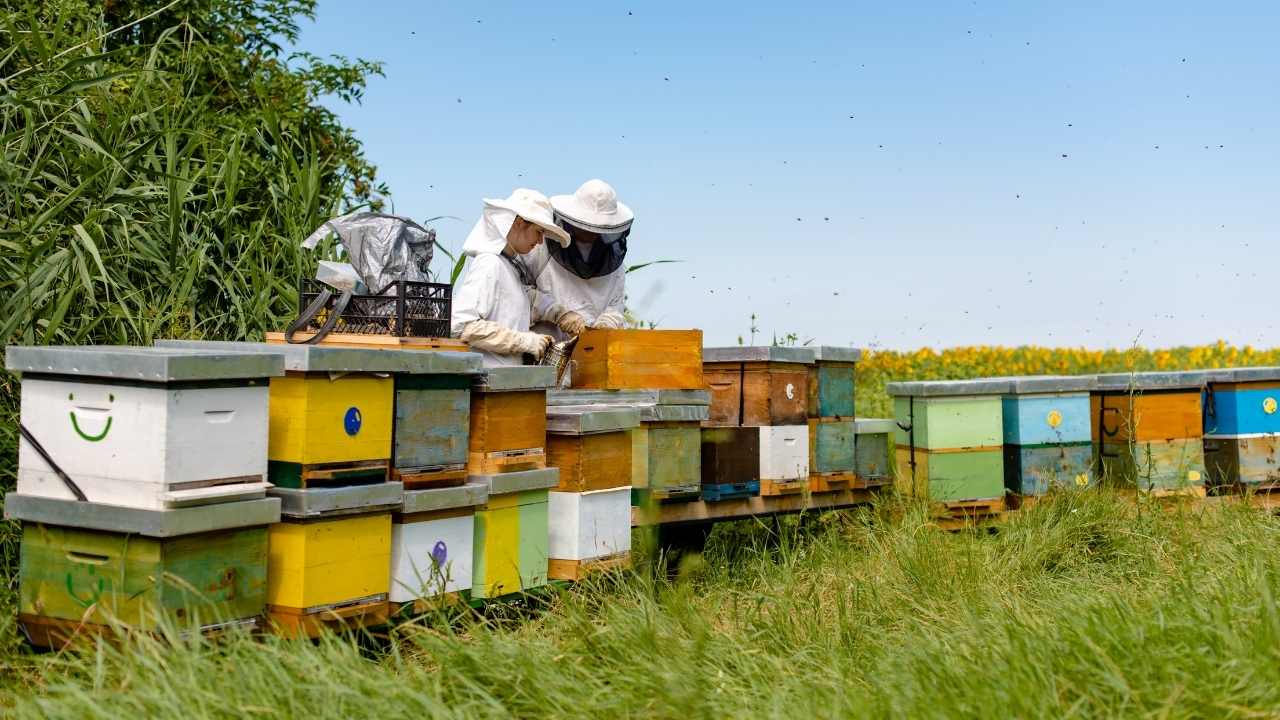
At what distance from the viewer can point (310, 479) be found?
3.84 meters

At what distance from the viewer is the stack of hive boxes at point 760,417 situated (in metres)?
5.98

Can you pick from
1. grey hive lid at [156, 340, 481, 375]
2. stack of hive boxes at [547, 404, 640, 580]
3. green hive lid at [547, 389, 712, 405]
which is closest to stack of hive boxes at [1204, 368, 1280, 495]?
green hive lid at [547, 389, 712, 405]

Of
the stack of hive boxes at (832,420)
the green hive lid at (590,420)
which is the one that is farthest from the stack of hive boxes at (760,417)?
the green hive lid at (590,420)

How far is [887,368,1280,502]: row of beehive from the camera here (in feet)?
21.9

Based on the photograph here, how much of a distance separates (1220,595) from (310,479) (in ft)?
9.84

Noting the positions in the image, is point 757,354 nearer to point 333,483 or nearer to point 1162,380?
point 1162,380

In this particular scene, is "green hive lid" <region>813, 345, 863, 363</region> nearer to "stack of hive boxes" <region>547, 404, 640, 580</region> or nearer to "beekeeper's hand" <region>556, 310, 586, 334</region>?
"beekeeper's hand" <region>556, 310, 586, 334</region>

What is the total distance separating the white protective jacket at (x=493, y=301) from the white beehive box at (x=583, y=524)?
96 cm

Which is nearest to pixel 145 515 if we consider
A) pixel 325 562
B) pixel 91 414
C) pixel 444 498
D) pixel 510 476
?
pixel 91 414

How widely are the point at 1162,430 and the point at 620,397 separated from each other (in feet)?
11.2

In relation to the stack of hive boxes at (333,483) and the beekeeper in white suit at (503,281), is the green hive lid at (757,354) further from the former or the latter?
the stack of hive boxes at (333,483)

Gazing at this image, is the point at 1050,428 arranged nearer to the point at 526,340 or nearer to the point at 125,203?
the point at 526,340

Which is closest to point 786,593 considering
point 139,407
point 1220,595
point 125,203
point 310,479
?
point 1220,595

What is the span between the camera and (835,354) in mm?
6484
